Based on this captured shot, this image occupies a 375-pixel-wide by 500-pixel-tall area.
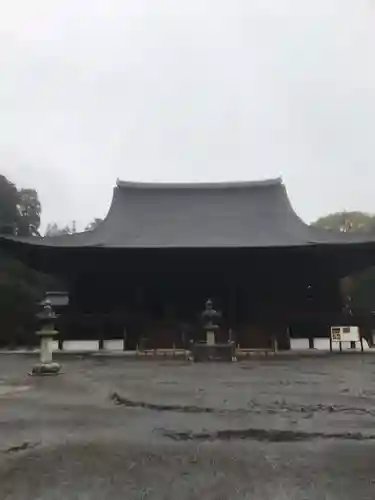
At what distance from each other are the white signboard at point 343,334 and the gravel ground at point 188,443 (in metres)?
9.59

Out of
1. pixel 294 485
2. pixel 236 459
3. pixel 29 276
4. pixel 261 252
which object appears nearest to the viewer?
pixel 294 485

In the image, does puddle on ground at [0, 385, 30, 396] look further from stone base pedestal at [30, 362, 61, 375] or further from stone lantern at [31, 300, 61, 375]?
stone lantern at [31, 300, 61, 375]

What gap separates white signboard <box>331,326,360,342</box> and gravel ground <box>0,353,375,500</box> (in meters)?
9.59

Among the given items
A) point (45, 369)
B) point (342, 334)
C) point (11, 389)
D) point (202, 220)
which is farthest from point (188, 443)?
point (202, 220)

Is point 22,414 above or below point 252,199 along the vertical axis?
below

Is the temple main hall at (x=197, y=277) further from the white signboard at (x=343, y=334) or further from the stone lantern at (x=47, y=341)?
the stone lantern at (x=47, y=341)

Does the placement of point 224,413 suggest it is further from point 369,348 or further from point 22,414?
point 369,348

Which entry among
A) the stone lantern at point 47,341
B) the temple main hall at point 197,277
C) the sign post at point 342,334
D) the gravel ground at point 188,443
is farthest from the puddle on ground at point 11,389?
the sign post at point 342,334

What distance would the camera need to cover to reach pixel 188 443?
3992 millimetres

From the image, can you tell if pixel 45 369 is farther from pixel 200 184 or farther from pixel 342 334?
pixel 200 184

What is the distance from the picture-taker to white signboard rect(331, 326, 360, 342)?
16.7m

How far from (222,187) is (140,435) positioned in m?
19.4

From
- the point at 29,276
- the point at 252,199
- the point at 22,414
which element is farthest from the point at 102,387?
the point at 29,276

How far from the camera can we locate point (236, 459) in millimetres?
3564
